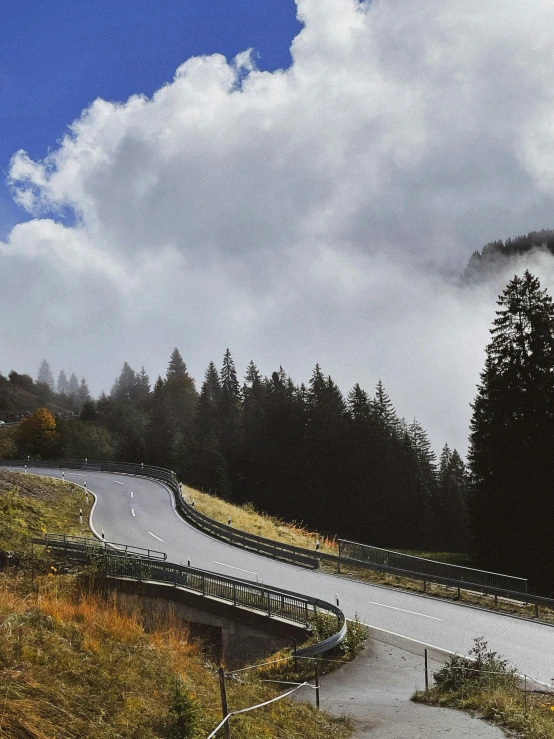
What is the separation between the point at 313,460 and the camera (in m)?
85.4

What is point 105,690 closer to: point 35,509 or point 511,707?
point 511,707

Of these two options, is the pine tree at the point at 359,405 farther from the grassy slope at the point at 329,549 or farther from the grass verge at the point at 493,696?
the grass verge at the point at 493,696

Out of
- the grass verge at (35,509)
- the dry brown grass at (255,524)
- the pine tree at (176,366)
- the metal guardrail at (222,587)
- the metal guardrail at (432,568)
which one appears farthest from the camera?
the pine tree at (176,366)

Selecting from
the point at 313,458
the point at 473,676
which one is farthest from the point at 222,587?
the point at 313,458

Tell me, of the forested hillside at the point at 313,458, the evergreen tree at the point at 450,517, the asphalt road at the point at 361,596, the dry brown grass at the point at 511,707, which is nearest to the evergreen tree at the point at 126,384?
the forested hillside at the point at 313,458

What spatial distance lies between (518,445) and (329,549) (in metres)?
13.9

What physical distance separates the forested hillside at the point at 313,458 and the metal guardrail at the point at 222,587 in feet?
187

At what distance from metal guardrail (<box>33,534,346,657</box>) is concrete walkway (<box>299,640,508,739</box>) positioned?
1.04 meters

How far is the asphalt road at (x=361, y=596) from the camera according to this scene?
16.8 m

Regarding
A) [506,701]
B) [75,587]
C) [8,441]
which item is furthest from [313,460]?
[506,701]

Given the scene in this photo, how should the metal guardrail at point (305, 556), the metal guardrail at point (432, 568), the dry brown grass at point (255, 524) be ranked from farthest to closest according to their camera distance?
the dry brown grass at point (255, 524) < the metal guardrail at point (432, 568) < the metal guardrail at point (305, 556)

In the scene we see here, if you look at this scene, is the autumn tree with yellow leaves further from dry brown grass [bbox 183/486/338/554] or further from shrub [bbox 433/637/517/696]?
shrub [bbox 433/637/517/696]

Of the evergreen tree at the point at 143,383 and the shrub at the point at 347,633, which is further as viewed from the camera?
the evergreen tree at the point at 143,383

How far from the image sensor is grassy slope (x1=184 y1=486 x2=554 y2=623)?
21.5 metres
